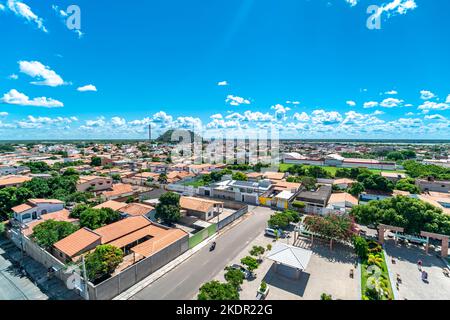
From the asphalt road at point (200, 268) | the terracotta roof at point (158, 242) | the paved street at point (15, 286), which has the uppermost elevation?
the terracotta roof at point (158, 242)

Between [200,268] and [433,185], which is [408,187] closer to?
[433,185]

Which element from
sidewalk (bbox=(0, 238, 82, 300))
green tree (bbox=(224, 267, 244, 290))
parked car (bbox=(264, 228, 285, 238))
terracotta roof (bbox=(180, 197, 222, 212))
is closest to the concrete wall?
sidewalk (bbox=(0, 238, 82, 300))

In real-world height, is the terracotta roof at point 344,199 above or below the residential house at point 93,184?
below

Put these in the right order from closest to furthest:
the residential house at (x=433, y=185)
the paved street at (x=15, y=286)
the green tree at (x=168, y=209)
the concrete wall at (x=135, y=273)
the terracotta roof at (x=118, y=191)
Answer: the concrete wall at (x=135, y=273), the paved street at (x=15, y=286), the green tree at (x=168, y=209), the terracotta roof at (x=118, y=191), the residential house at (x=433, y=185)

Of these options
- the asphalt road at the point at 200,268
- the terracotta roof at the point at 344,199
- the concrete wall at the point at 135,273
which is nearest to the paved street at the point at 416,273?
the terracotta roof at the point at 344,199

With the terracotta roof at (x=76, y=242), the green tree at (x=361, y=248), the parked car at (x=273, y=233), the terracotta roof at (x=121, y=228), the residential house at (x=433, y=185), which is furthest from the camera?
the residential house at (x=433, y=185)

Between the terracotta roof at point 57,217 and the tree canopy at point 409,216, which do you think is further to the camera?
the terracotta roof at point 57,217

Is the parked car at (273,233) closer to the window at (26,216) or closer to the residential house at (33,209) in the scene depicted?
the residential house at (33,209)
